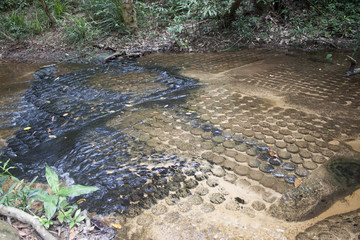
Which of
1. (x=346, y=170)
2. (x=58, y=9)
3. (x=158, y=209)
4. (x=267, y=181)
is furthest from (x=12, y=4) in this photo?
(x=346, y=170)

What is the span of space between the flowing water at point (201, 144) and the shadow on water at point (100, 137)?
0.5 inches

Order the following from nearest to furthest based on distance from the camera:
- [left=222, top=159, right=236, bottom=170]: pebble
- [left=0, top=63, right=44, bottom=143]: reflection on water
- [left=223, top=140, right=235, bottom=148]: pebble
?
[left=222, top=159, right=236, bottom=170]: pebble → [left=223, top=140, right=235, bottom=148]: pebble → [left=0, top=63, right=44, bottom=143]: reflection on water

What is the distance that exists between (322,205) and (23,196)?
210 cm

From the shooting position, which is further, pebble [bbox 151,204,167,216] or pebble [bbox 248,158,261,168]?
pebble [bbox 248,158,261,168]

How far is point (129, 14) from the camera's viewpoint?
723 centimetres

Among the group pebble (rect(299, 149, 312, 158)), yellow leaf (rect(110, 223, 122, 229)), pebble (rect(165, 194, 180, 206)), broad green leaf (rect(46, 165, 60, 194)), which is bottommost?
pebble (rect(299, 149, 312, 158))

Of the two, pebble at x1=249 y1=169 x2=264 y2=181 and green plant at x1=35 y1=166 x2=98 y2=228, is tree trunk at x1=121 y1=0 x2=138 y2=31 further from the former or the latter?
green plant at x1=35 y1=166 x2=98 y2=228

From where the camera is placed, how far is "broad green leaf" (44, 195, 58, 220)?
1547mm

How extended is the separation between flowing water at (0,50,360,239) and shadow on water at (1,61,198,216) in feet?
0.04

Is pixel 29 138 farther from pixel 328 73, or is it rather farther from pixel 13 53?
pixel 13 53

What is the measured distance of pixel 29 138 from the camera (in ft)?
9.71

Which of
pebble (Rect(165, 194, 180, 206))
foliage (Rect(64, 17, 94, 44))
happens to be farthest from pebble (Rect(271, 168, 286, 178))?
foliage (Rect(64, 17, 94, 44))

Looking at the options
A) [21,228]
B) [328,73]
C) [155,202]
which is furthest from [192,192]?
[328,73]

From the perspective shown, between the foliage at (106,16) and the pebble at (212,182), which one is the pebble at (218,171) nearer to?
the pebble at (212,182)
